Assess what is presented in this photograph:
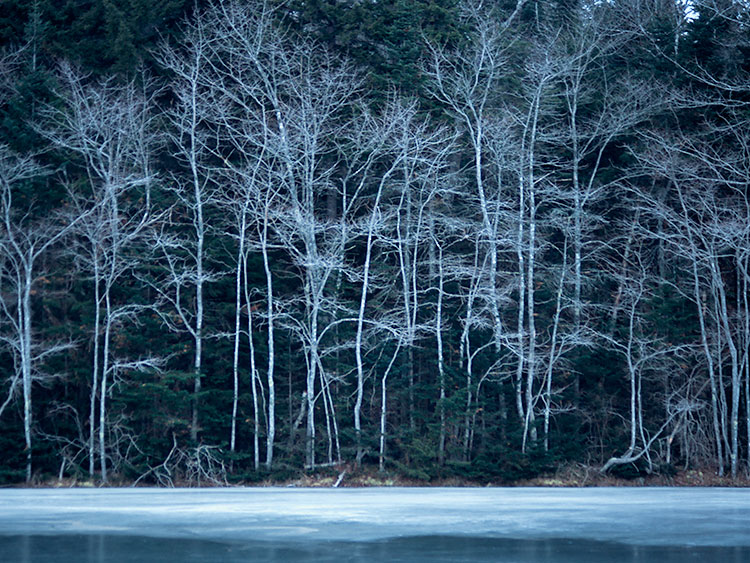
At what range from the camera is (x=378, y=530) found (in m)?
8.88

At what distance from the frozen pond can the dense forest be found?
334 inches

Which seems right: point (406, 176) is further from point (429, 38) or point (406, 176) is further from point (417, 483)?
point (417, 483)

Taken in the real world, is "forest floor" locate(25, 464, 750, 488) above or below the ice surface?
below

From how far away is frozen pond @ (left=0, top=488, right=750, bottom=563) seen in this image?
23.4 ft

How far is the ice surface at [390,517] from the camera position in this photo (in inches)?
335

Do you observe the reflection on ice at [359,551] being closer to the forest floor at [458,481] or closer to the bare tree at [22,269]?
the forest floor at [458,481]

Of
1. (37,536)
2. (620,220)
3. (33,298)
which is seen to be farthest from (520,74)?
(37,536)

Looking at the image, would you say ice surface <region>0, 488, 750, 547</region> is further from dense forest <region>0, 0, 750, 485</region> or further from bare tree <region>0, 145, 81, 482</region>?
bare tree <region>0, 145, 81, 482</region>

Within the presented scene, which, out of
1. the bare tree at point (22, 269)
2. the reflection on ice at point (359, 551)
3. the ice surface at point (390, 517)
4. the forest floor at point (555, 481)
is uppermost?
the bare tree at point (22, 269)

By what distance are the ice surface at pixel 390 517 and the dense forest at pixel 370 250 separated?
7.29m

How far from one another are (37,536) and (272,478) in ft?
42.5

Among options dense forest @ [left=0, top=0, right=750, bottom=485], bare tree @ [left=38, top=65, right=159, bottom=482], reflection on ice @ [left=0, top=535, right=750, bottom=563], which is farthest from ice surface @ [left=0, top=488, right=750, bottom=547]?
bare tree @ [left=38, top=65, right=159, bottom=482]

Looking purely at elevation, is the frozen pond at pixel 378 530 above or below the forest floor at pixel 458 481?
above

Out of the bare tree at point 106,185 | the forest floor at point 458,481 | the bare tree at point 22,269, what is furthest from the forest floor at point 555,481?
the bare tree at point 22,269
